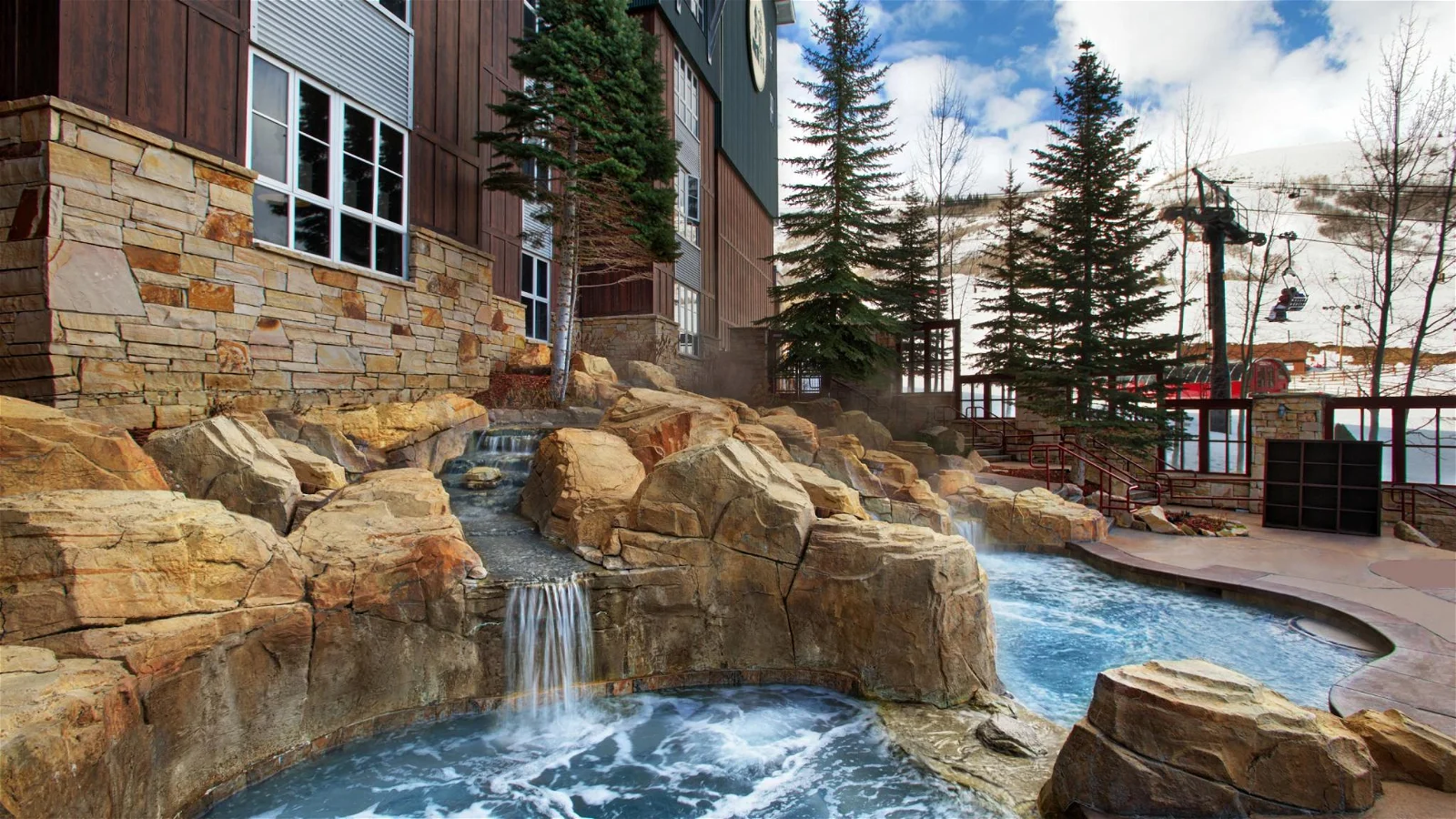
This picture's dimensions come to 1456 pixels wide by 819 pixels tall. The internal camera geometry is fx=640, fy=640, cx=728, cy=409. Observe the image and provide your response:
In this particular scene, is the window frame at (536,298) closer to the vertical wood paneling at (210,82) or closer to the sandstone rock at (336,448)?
the vertical wood paneling at (210,82)

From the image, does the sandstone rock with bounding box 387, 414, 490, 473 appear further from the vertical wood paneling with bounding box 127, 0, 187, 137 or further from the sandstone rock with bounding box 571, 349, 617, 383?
the vertical wood paneling with bounding box 127, 0, 187, 137

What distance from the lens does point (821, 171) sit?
19.4m

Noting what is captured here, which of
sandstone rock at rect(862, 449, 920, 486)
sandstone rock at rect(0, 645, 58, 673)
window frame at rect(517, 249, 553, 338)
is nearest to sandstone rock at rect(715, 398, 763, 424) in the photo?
sandstone rock at rect(862, 449, 920, 486)

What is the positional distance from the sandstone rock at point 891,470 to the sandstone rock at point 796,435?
4.00 ft

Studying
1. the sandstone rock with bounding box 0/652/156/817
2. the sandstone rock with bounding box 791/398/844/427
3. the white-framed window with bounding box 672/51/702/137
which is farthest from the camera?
the white-framed window with bounding box 672/51/702/137

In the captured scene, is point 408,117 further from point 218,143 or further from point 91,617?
point 91,617

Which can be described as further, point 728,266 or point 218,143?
point 728,266

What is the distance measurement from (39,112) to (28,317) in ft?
6.55

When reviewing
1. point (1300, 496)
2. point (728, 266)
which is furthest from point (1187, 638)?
point (728, 266)

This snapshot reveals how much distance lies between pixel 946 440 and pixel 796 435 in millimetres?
7016

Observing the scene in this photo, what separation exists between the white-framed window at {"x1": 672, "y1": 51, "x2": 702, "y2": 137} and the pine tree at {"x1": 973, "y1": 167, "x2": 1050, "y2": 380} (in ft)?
36.4

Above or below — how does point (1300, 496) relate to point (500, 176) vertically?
below

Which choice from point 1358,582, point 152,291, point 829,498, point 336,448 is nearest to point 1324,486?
point 1358,582

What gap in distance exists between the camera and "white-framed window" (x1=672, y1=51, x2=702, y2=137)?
67.0ft
